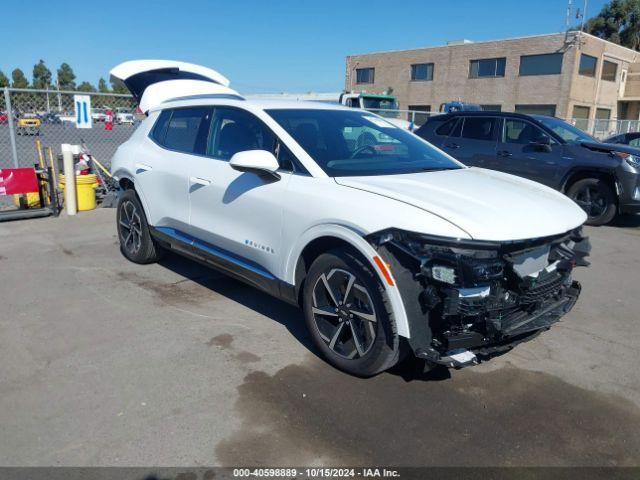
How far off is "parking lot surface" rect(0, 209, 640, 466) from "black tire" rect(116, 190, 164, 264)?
68 centimetres

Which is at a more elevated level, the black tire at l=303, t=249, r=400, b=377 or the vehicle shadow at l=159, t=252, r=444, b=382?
the black tire at l=303, t=249, r=400, b=377

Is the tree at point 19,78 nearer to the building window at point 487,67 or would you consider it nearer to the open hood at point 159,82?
the building window at point 487,67

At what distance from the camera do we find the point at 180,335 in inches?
160

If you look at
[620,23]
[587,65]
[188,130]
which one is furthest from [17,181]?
[620,23]

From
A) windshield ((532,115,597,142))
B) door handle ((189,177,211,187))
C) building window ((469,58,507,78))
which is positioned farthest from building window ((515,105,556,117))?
door handle ((189,177,211,187))

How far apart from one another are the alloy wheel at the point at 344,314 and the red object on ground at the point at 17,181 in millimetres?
6175

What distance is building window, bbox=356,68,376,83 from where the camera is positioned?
150ft

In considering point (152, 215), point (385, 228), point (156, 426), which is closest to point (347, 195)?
point (385, 228)

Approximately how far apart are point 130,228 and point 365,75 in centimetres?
4346

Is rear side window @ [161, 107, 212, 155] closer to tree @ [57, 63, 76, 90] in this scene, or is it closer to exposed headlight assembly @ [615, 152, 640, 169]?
exposed headlight assembly @ [615, 152, 640, 169]

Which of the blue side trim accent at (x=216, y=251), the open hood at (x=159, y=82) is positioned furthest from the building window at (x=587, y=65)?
the blue side trim accent at (x=216, y=251)

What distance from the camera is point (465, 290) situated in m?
2.85

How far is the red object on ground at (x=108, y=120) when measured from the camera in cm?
1052

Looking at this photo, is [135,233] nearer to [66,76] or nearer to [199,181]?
[199,181]
